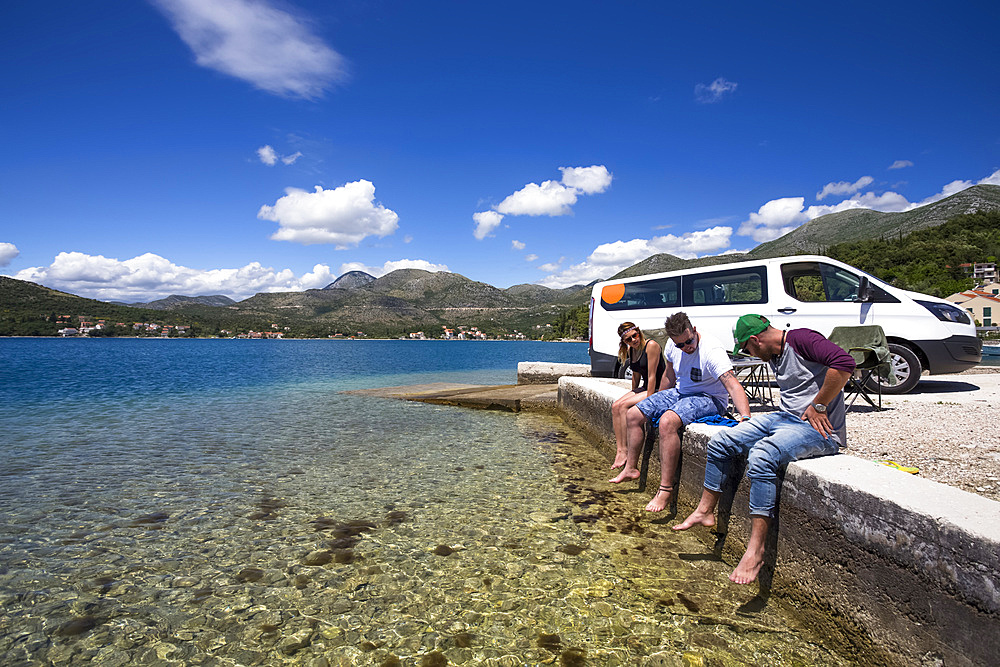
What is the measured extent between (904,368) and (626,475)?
682cm

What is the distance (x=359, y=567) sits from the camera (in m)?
3.87

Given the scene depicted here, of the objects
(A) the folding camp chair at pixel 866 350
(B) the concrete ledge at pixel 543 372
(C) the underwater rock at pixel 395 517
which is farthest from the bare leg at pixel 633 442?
(B) the concrete ledge at pixel 543 372

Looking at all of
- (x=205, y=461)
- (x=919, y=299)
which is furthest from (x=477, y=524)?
(x=919, y=299)

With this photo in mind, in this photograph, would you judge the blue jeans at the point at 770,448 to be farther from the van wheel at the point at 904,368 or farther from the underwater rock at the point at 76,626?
the van wheel at the point at 904,368

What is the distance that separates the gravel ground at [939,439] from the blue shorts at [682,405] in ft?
5.32

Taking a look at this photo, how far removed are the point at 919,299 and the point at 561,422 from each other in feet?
23.5

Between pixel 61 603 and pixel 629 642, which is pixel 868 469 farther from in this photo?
pixel 61 603

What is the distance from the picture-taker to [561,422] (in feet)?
35.5

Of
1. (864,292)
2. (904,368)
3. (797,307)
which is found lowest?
→ (904,368)

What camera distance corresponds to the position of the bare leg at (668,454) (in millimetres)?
4633

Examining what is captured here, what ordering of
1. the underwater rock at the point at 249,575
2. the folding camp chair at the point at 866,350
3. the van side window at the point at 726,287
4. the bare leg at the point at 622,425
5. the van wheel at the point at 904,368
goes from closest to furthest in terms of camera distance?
the underwater rock at the point at 249,575 → the bare leg at the point at 622,425 → the folding camp chair at the point at 866,350 → the van wheel at the point at 904,368 → the van side window at the point at 726,287

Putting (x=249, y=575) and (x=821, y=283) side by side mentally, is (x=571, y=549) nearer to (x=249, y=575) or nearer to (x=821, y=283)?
(x=249, y=575)

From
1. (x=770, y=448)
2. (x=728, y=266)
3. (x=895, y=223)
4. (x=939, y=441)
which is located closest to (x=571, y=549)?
(x=770, y=448)

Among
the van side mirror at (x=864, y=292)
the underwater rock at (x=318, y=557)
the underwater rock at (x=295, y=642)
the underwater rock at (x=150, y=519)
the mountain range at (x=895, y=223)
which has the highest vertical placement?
the mountain range at (x=895, y=223)
